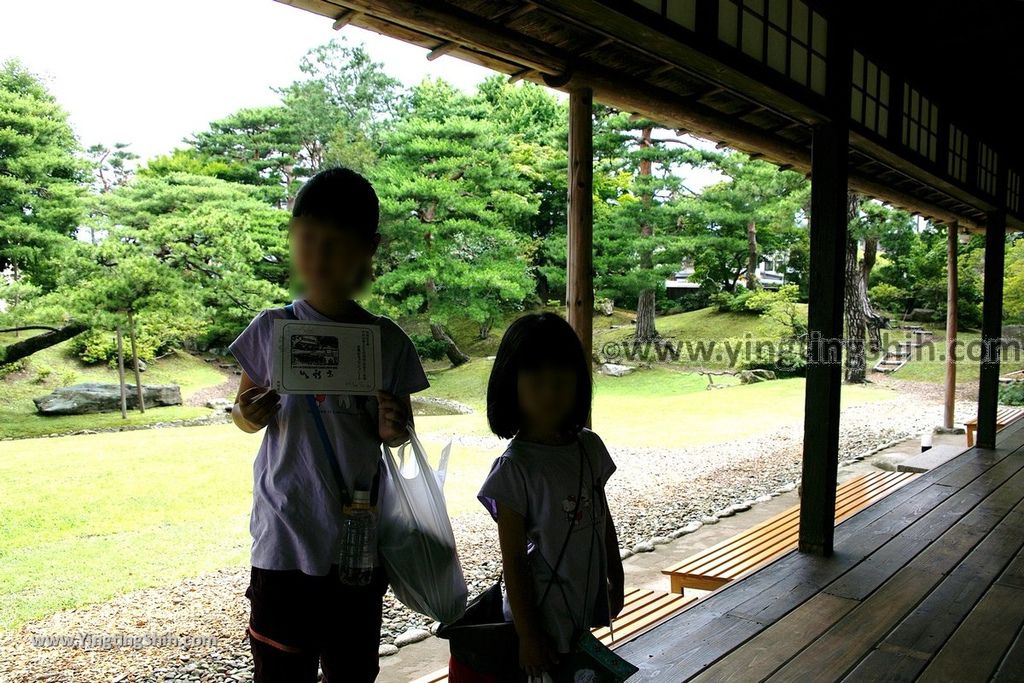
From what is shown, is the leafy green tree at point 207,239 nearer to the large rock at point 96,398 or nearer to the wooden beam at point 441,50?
the large rock at point 96,398

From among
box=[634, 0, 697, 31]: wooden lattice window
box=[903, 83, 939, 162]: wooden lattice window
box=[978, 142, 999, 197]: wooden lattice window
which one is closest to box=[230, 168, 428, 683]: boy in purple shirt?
box=[634, 0, 697, 31]: wooden lattice window

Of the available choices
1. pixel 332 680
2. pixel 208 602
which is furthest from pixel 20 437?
pixel 332 680

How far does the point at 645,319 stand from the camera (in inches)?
513

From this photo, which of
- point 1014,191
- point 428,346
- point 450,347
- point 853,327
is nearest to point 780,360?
point 853,327

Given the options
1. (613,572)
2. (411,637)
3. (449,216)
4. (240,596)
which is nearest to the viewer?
(613,572)

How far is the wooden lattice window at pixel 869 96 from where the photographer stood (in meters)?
2.59

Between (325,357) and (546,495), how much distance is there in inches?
15.9

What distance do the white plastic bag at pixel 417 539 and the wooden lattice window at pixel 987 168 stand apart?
4.66 metres

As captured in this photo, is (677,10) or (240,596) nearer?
(677,10)

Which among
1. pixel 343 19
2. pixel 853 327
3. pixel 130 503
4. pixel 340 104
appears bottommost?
pixel 130 503

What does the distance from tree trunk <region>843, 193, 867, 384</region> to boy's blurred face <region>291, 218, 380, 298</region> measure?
12796 millimetres

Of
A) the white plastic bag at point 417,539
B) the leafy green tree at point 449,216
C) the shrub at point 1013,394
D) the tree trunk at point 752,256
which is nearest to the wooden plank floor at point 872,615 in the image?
the white plastic bag at point 417,539

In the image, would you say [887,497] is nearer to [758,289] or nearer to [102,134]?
[102,134]

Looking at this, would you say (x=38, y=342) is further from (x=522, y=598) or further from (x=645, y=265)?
(x=645, y=265)
